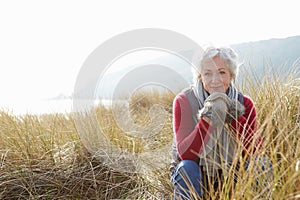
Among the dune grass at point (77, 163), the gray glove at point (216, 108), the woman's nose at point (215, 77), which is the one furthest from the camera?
the dune grass at point (77, 163)

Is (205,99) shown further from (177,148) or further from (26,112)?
(26,112)

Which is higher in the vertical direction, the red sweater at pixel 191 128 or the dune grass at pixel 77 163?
the red sweater at pixel 191 128

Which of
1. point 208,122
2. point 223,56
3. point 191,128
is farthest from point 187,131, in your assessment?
point 223,56

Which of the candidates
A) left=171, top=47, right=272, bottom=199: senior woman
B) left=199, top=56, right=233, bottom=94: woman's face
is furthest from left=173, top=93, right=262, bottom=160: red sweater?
left=199, top=56, right=233, bottom=94: woman's face

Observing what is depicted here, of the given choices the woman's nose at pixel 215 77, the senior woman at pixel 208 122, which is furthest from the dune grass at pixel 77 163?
the woman's nose at pixel 215 77

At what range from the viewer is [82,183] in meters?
2.61

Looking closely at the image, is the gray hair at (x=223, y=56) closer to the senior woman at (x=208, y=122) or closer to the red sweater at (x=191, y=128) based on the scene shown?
the senior woman at (x=208, y=122)

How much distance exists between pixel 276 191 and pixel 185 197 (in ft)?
1.93

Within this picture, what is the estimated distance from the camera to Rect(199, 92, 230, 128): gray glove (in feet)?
6.47

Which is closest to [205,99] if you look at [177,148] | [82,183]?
[177,148]

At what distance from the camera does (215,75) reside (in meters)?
2.15

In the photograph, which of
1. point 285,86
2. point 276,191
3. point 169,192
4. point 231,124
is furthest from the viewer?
point 285,86

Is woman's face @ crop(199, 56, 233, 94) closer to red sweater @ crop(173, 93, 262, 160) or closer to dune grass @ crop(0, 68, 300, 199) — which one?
red sweater @ crop(173, 93, 262, 160)

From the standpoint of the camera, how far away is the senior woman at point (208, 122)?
1982 mm
